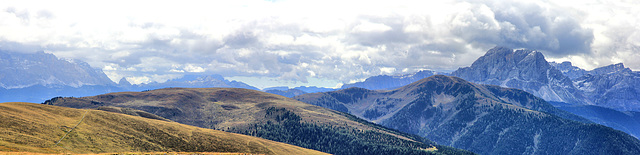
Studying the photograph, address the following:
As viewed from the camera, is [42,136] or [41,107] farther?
[41,107]

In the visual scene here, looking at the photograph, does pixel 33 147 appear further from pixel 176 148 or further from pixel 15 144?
pixel 176 148

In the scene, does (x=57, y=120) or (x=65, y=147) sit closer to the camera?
(x=65, y=147)

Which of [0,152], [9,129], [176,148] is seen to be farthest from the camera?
[176,148]

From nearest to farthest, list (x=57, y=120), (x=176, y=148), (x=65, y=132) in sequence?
(x=65, y=132) → (x=57, y=120) → (x=176, y=148)

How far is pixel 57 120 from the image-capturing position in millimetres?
174000

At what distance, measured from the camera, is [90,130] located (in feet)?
575

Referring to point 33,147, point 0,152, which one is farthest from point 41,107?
point 0,152

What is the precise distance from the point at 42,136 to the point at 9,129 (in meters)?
9.87

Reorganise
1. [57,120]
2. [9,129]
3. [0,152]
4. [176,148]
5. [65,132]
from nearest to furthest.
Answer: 1. [0,152]
2. [9,129]
3. [65,132]
4. [57,120]
5. [176,148]

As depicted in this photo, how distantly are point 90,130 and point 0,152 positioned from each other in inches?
2456

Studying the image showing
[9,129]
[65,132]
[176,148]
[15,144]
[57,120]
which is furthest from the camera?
[176,148]

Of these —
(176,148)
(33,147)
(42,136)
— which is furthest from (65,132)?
(176,148)

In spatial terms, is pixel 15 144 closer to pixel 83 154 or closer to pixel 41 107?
pixel 83 154

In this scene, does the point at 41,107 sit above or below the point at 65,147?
above
